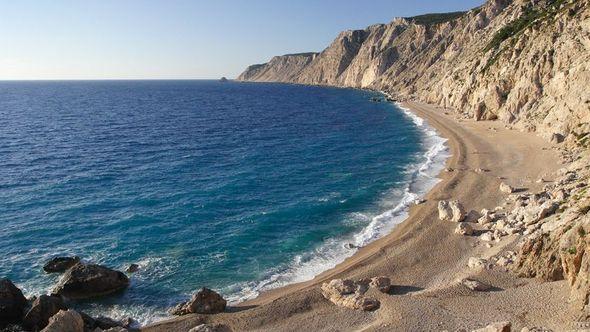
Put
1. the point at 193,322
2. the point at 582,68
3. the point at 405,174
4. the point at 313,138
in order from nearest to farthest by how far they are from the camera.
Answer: the point at 193,322 < the point at 405,174 < the point at 582,68 < the point at 313,138

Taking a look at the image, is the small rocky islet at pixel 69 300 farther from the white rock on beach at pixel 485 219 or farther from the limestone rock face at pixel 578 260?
the white rock on beach at pixel 485 219

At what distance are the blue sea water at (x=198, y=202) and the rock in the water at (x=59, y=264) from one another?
62 centimetres

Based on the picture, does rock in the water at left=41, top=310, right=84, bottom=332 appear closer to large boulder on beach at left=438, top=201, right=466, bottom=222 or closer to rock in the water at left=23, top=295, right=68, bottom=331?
rock in the water at left=23, top=295, right=68, bottom=331

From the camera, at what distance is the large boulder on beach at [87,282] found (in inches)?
1134

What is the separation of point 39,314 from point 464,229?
2966 centimetres

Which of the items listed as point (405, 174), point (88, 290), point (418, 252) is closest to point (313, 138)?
point (405, 174)

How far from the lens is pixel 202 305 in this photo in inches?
1064

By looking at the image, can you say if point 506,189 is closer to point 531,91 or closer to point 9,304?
point 531,91

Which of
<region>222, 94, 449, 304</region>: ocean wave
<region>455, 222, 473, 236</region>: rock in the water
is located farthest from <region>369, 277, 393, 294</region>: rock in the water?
<region>455, 222, 473, 236</region>: rock in the water

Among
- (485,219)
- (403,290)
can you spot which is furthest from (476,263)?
(485,219)

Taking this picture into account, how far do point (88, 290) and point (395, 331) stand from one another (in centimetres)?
1924

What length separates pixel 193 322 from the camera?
1022 inches

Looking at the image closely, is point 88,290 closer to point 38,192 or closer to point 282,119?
point 38,192

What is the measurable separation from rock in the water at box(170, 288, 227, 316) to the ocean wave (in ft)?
5.81
